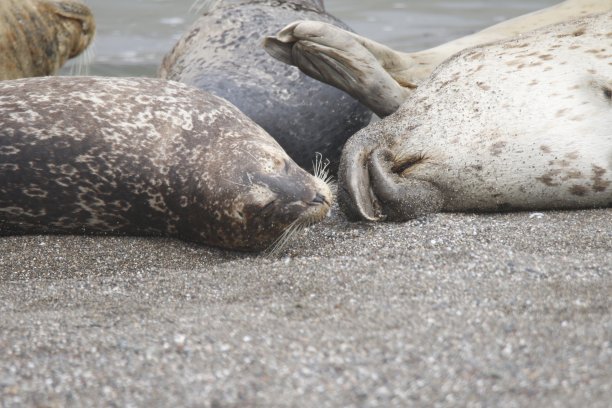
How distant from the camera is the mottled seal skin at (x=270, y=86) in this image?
5.44m

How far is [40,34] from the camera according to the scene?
6.31m

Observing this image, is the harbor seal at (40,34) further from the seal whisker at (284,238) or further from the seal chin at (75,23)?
the seal whisker at (284,238)

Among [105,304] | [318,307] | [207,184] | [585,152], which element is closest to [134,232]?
[207,184]

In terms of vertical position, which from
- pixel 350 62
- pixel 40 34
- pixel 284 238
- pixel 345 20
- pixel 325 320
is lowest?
pixel 345 20

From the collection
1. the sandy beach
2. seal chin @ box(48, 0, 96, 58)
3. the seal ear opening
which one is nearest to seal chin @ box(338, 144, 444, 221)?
the seal ear opening

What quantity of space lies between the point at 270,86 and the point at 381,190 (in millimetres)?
1328

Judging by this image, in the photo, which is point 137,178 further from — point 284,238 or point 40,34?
point 40,34

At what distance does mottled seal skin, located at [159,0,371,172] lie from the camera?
5441 mm

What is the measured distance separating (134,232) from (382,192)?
1.08 meters

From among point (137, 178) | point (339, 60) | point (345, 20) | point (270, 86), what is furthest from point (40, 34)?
point (345, 20)

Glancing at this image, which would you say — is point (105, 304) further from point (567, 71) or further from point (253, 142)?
point (567, 71)

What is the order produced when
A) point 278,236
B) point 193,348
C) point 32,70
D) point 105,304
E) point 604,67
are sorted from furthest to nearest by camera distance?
point 32,70 < point 604,67 < point 278,236 < point 105,304 < point 193,348

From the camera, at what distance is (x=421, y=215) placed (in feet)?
14.5

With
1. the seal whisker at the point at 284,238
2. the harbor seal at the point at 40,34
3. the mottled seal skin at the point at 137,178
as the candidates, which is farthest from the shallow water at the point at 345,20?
the seal whisker at the point at 284,238
